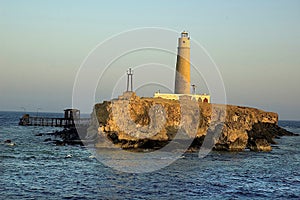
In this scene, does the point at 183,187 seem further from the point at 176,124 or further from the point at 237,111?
the point at 237,111

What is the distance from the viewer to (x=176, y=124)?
60094 mm

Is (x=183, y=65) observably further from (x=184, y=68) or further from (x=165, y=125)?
(x=165, y=125)

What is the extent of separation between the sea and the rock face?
4728 millimetres

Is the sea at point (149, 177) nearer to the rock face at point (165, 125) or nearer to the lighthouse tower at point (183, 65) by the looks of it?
the rock face at point (165, 125)

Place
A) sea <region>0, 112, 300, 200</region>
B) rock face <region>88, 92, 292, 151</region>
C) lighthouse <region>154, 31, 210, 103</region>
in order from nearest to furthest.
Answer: sea <region>0, 112, 300, 200</region> → rock face <region>88, 92, 292, 151</region> → lighthouse <region>154, 31, 210, 103</region>

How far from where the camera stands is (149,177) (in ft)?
116

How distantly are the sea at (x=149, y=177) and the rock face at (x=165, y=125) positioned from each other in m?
4.73

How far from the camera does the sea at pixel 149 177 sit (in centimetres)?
2912

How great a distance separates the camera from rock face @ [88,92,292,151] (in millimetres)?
54969

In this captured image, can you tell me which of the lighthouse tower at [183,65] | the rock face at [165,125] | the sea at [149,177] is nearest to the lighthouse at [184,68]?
the lighthouse tower at [183,65]

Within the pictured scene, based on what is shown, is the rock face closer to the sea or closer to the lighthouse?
the sea

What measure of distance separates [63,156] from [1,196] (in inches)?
789

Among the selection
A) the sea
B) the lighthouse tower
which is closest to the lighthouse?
the lighthouse tower

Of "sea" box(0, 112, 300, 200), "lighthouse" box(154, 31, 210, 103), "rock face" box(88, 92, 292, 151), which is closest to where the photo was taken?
"sea" box(0, 112, 300, 200)
